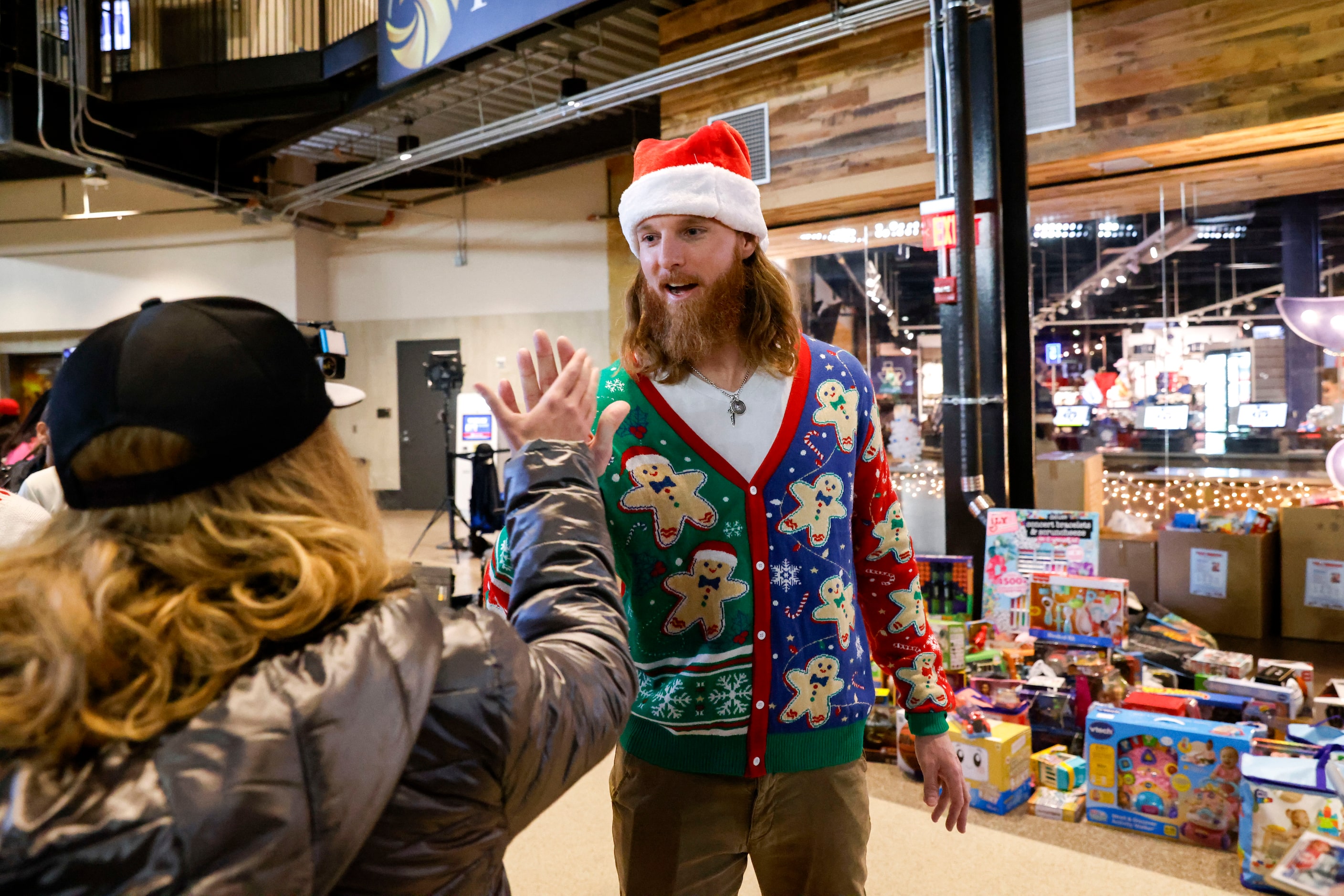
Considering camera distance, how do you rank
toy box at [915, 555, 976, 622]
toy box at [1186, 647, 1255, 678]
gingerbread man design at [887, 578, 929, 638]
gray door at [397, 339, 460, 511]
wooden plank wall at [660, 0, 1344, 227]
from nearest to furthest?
gingerbread man design at [887, 578, 929, 638] → toy box at [1186, 647, 1255, 678] → toy box at [915, 555, 976, 622] → wooden plank wall at [660, 0, 1344, 227] → gray door at [397, 339, 460, 511]

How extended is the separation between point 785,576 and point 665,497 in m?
0.22

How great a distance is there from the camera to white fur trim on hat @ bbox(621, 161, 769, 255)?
5.04ft

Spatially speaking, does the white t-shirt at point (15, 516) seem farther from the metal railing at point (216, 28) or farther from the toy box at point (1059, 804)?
the metal railing at point (216, 28)

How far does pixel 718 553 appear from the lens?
4.47 ft

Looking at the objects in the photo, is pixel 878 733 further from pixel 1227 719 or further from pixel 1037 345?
pixel 1037 345

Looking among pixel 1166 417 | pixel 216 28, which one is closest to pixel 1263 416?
pixel 1166 417

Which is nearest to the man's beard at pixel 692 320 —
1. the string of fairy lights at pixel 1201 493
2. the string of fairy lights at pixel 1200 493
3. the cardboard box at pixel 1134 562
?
the string of fairy lights at pixel 1200 493

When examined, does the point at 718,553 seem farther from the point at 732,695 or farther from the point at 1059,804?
the point at 1059,804

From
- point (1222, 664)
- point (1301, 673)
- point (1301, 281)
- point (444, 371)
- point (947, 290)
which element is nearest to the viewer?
point (1301, 673)

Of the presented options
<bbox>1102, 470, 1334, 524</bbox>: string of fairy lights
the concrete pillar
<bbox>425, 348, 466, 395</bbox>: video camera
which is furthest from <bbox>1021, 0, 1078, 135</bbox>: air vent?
<bbox>425, 348, 466, 395</bbox>: video camera

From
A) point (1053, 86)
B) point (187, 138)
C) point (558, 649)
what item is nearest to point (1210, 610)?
point (1053, 86)

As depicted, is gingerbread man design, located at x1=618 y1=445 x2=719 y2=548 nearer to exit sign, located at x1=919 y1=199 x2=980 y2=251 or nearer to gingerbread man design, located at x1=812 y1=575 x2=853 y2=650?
gingerbread man design, located at x1=812 y1=575 x2=853 y2=650

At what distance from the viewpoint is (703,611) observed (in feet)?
4.45

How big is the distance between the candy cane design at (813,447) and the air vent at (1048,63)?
381 centimetres
